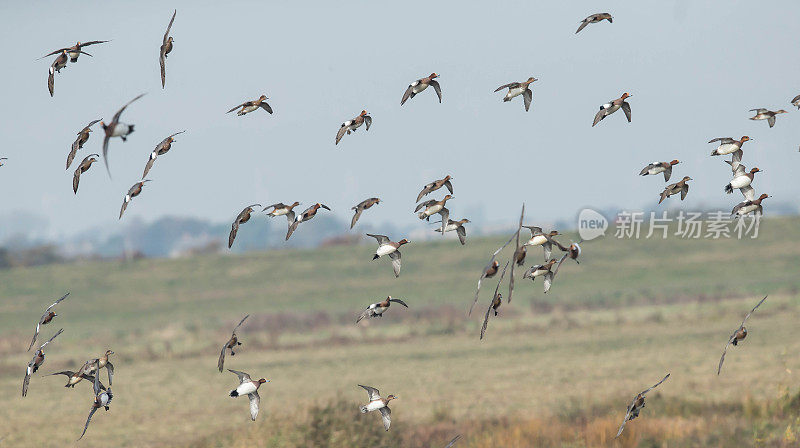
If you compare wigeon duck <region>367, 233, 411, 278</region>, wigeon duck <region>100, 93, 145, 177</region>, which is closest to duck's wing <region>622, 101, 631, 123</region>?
wigeon duck <region>367, 233, 411, 278</region>

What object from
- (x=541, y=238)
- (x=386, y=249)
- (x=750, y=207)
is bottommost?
(x=386, y=249)

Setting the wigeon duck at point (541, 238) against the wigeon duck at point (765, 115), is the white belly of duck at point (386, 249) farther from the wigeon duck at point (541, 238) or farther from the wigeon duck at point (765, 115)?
the wigeon duck at point (765, 115)

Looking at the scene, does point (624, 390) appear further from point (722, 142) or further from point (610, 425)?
point (722, 142)

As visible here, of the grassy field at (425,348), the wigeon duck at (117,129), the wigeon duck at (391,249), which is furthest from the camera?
the grassy field at (425,348)

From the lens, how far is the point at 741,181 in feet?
50.2

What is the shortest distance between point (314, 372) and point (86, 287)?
241 feet

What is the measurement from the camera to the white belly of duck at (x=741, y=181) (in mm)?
15217

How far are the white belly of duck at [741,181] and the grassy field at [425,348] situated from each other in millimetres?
6604

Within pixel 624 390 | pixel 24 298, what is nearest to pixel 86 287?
pixel 24 298

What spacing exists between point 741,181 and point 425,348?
5322cm

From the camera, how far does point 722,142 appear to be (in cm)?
1609

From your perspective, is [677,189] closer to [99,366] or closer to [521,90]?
[521,90]

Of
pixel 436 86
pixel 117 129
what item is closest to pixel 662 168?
pixel 436 86

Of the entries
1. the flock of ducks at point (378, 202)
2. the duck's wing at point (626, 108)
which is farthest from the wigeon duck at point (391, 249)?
the duck's wing at point (626, 108)
